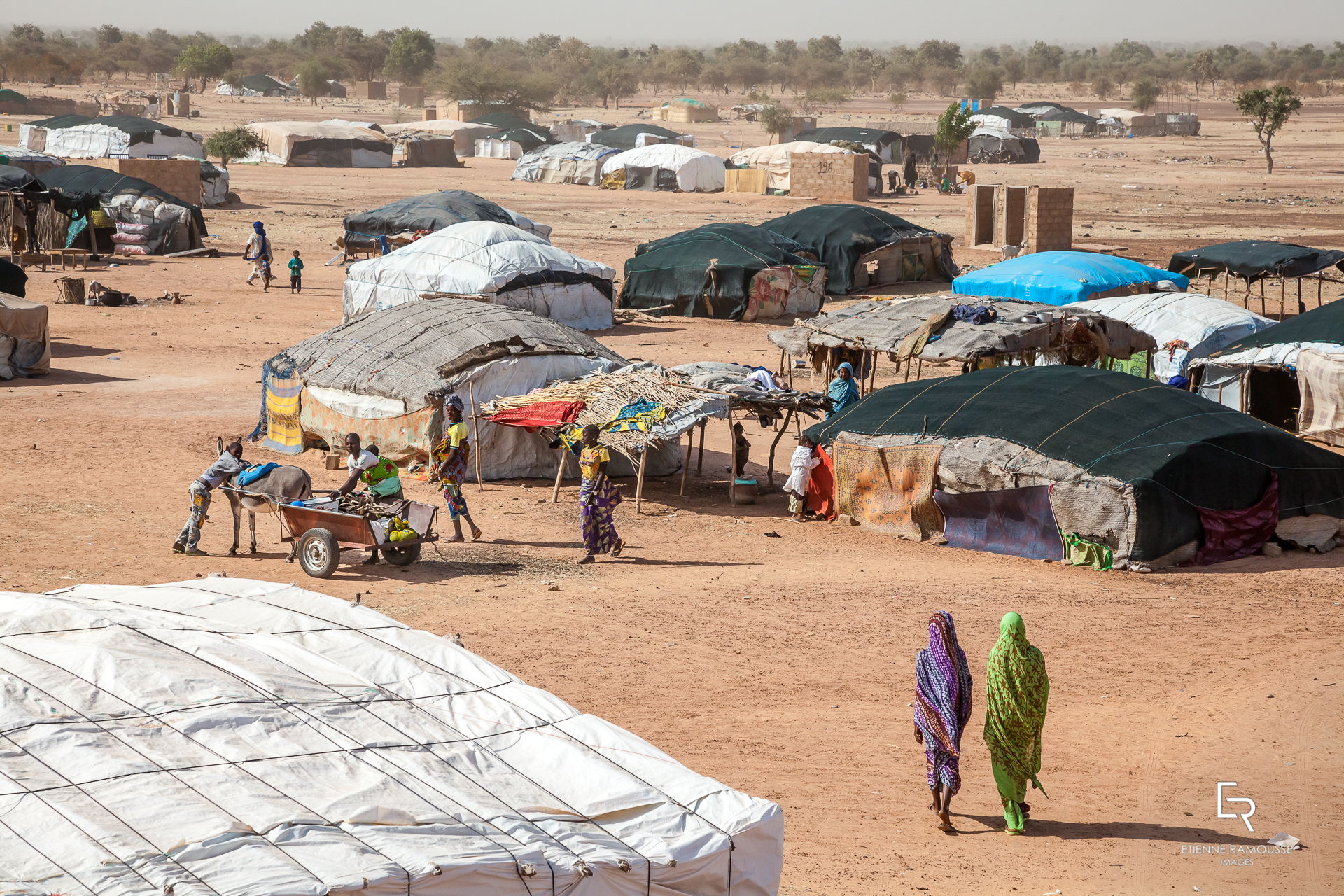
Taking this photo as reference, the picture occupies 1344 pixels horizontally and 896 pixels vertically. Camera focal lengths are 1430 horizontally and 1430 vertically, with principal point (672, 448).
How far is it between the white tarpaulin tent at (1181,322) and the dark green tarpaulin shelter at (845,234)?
462 inches

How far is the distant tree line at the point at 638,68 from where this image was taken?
111m

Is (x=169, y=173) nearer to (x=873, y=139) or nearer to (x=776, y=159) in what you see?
(x=776, y=159)

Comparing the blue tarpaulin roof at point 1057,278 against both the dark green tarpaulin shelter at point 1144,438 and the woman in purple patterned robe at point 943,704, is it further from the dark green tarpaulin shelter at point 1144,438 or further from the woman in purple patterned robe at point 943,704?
the woman in purple patterned robe at point 943,704

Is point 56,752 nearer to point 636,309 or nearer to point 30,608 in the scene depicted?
point 30,608

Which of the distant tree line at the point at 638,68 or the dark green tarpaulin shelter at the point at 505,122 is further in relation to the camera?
the distant tree line at the point at 638,68

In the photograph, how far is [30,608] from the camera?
7465 millimetres

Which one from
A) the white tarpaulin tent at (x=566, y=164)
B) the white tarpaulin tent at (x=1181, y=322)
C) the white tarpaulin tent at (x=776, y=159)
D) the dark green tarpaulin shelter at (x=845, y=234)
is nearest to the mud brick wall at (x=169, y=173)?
the dark green tarpaulin shelter at (x=845, y=234)

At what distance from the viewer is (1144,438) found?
52.7 ft

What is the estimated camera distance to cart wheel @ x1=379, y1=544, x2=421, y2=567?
1482cm

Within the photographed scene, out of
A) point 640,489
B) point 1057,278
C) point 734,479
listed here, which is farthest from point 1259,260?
point 640,489

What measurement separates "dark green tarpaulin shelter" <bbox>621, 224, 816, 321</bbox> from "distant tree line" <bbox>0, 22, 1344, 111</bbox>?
63668mm

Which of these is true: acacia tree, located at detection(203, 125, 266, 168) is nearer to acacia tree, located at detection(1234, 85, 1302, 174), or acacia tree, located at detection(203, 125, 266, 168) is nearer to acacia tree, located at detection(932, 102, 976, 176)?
acacia tree, located at detection(932, 102, 976, 176)

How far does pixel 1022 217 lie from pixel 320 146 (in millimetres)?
38590

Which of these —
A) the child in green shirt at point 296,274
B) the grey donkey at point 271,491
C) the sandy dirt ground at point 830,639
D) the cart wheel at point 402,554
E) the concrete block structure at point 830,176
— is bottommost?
the sandy dirt ground at point 830,639
